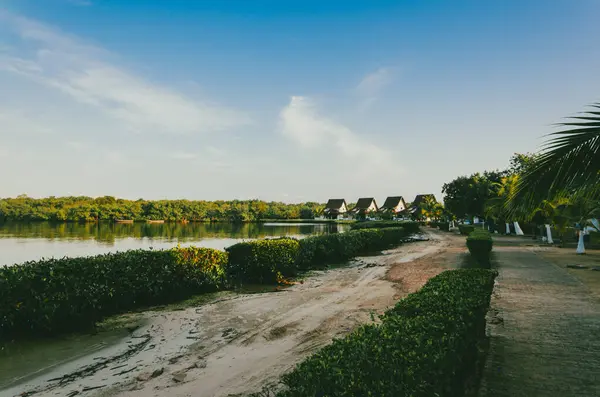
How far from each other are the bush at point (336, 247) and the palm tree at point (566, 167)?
1019 cm

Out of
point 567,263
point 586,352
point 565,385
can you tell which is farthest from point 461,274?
point 567,263

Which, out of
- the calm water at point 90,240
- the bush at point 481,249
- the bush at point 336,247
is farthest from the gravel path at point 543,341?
the calm water at point 90,240

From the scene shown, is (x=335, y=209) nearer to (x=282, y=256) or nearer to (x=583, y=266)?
(x=583, y=266)

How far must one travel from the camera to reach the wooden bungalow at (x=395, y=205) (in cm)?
10278

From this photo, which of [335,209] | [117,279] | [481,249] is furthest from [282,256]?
[335,209]

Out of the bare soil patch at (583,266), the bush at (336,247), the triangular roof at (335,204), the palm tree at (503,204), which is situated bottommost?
the bare soil patch at (583,266)

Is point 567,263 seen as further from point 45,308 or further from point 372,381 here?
point 45,308

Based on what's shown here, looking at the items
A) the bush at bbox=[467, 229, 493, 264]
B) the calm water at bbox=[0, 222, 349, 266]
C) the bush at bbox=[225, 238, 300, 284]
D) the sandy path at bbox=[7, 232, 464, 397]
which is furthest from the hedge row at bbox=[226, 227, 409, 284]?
the calm water at bbox=[0, 222, 349, 266]

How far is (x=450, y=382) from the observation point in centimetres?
342

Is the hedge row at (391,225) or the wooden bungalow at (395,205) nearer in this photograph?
the hedge row at (391,225)

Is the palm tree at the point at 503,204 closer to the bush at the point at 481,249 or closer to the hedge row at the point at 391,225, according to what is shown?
the bush at the point at 481,249

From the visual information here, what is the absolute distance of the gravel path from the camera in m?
4.82

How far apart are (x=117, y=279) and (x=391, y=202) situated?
102 metres

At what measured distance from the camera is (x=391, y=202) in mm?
105438
